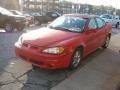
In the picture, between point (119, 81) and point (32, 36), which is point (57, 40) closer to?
point (32, 36)

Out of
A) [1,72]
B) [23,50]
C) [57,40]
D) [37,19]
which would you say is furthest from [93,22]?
[37,19]

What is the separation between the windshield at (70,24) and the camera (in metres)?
Answer: 6.50

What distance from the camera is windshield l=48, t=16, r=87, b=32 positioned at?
6496 mm

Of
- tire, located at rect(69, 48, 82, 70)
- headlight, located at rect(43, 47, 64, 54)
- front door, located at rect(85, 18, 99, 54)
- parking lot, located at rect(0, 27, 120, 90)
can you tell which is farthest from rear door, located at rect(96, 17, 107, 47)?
headlight, located at rect(43, 47, 64, 54)

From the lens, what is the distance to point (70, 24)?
6707mm

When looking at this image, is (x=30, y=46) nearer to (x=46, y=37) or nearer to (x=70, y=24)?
(x=46, y=37)

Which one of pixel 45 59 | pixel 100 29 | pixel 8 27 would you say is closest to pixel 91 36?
pixel 100 29

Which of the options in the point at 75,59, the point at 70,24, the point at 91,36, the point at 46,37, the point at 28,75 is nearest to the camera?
the point at 28,75

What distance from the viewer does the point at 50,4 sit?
6125cm

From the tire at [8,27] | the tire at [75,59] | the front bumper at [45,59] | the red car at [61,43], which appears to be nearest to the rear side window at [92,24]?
the red car at [61,43]

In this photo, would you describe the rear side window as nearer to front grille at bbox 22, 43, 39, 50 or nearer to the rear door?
the rear door

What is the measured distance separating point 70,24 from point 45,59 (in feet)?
6.38

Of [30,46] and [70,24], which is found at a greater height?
[70,24]

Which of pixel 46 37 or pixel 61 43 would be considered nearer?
pixel 61 43
